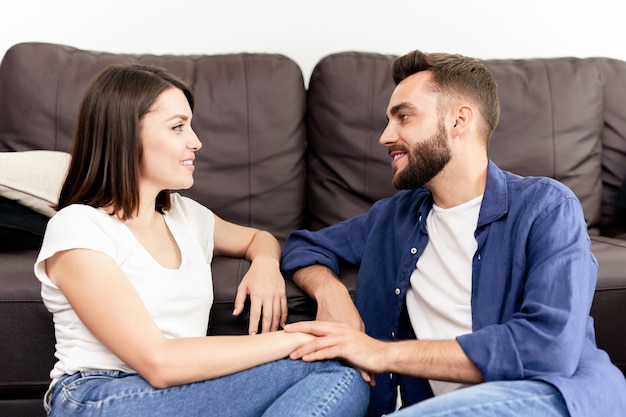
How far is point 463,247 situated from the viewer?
1574mm

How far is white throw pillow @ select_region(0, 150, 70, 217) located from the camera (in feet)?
6.08

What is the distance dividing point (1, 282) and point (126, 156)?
490 mm

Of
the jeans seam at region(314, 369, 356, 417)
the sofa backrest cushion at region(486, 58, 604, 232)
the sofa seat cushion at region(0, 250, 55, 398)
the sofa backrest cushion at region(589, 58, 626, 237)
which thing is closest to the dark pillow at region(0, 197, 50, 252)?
the sofa seat cushion at region(0, 250, 55, 398)

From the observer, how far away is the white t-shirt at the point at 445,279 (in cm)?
155

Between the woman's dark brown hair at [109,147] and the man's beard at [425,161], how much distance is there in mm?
575

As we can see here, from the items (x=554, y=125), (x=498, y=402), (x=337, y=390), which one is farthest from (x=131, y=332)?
(x=554, y=125)

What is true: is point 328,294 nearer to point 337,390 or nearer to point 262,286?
point 262,286

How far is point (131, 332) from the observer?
50.2 inches

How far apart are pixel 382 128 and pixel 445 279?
79 centimetres

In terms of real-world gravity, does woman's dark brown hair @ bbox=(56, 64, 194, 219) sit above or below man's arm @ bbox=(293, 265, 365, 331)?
above

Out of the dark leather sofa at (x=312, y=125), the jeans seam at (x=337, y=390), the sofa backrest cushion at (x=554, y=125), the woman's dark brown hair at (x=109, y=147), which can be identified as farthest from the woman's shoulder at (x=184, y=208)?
the sofa backrest cushion at (x=554, y=125)

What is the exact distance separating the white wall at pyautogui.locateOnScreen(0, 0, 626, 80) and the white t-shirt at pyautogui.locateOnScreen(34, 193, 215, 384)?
132cm

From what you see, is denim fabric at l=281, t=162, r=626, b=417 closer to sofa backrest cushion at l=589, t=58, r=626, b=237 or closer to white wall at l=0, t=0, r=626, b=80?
sofa backrest cushion at l=589, t=58, r=626, b=237

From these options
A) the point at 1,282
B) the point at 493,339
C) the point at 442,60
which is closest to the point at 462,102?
the point at 442,60
